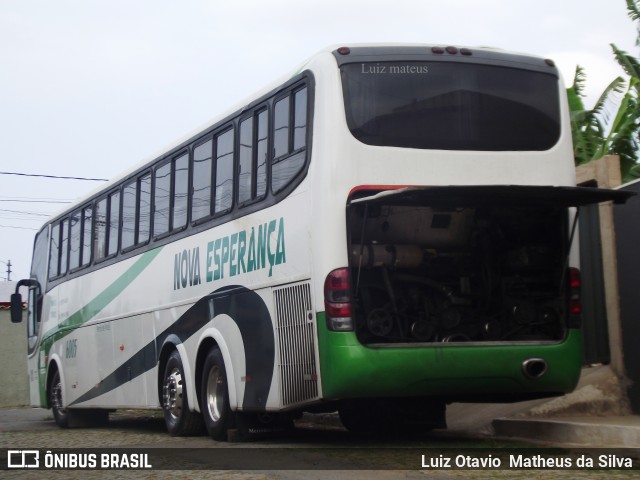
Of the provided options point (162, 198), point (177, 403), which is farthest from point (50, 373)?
point (177, 403)

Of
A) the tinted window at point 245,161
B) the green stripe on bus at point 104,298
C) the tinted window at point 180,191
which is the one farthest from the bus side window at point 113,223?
the tinted window at point 245,161

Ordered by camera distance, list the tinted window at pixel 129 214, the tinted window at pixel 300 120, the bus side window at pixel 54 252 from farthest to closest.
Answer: the bus side window at pixel 54 252, the tinted window at pixel 129 214, the tinted window at pixel 300 120

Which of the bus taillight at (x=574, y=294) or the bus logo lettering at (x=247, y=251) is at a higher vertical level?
the bus logo lettering at (x=247, y=251)

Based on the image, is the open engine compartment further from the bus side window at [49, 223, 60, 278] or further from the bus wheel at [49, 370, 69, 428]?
the bus side window at [49, 223, 60, 278]

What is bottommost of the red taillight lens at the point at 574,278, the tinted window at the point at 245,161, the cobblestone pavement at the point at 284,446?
the cobblestone pavement at the point at 284,446

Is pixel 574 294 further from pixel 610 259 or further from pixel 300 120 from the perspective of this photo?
pixel 300 120

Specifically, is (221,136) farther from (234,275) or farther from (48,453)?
(48,453)

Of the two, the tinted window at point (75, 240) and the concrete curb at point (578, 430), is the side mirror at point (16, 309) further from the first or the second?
the concrete curb at point (578, 430)

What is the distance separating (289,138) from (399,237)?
4.78 ft

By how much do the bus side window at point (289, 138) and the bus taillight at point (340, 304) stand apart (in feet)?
4.13

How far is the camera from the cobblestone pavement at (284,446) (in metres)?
8.39

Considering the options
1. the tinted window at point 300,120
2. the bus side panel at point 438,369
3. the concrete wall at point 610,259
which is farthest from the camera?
the concrete wall at point 610,259

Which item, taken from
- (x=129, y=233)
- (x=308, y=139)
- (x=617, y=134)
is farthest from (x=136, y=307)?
(x=617, y=134)

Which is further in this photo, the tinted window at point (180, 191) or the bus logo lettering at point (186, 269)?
the tinted window at point (180, 191)
